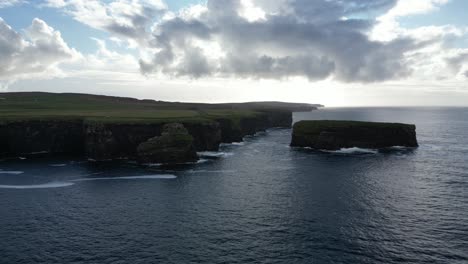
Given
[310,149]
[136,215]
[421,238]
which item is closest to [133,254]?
[136,215]

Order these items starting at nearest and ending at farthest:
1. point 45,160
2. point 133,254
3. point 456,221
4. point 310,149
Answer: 1. point 133,254
2. point 456,221
3. point 45,160
4. point 310,149

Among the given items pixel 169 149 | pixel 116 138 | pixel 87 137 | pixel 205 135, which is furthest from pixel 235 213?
pixel 87 137

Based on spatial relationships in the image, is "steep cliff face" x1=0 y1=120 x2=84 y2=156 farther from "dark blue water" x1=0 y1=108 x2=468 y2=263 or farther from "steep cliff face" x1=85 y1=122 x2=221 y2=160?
"dark blue water" x1=0 y1=108 x2=468 y2=263

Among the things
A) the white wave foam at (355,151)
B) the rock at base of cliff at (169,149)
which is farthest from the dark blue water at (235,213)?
the white wave foam at (355,151)

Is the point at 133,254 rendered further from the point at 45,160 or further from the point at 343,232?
the point at 45,160

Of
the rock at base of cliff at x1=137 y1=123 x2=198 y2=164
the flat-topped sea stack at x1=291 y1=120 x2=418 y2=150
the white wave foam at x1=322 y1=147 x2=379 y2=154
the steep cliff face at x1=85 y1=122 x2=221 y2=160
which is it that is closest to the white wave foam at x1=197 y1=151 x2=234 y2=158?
the rock at base of cliff at x1=137 y1=123 x2=198 y2=164

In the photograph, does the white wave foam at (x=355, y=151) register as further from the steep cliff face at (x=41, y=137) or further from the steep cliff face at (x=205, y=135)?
the steep cliff face at (x=41, y=137)
